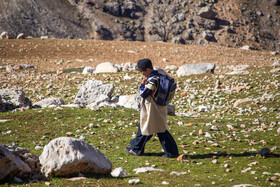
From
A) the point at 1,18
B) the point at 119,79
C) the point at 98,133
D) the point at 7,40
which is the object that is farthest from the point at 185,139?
the point at 1,18

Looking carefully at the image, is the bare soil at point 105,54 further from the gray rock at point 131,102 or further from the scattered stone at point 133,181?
the scattered stone at point 133,181

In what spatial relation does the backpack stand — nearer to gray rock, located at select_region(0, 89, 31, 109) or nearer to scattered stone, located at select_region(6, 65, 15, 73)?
gray rock, located at select_region(0, 89, 31, 109)

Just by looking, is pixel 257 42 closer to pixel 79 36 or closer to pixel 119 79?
pixel 79 36

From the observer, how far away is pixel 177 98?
15.8m

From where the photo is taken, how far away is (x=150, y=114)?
6660mm

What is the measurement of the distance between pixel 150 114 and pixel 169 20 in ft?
319

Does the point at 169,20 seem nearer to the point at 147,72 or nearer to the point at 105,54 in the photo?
the point at 105,54

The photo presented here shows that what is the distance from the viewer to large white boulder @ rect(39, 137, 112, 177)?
16.0 ft

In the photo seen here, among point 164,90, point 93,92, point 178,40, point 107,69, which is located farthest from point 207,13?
point 164,90

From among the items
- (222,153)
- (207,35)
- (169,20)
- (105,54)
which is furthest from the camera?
(169,20)

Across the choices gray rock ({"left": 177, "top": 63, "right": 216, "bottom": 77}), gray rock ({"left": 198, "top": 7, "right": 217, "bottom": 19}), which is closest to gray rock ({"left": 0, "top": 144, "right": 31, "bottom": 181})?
gray rock ({"left": 177, "top": 63, "right": 216, "bottom": 77})

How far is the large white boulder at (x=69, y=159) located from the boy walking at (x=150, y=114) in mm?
1729

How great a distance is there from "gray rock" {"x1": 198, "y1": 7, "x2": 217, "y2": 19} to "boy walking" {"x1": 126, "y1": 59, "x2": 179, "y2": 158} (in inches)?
3716

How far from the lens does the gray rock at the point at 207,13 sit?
94838mm
